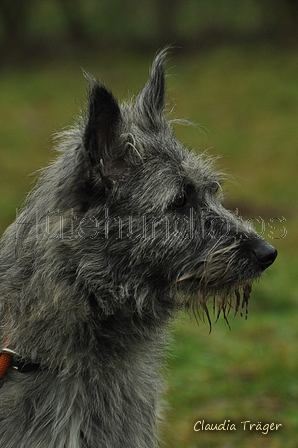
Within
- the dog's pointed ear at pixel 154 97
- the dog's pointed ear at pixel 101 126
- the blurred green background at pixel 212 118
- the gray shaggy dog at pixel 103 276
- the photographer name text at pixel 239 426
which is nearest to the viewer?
the dog's pointed ear at pixel 101 126

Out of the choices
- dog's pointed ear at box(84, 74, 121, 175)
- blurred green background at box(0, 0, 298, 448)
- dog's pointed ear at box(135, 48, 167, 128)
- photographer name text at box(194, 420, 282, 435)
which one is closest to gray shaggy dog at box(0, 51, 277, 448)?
dog's pointed ear at box(84, 74, 121, 175)

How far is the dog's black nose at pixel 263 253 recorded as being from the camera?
11.1 ft

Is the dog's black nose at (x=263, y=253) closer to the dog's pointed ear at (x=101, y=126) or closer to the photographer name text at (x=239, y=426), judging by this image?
the dog's pointed ear at (x=101, y=126)

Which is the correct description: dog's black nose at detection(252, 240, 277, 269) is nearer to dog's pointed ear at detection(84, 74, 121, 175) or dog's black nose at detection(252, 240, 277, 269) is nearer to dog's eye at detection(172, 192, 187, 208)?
dog's eye at detection(172, 192, 187, 208)

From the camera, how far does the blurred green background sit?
17.6 feet

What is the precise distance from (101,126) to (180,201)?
622 millimetres

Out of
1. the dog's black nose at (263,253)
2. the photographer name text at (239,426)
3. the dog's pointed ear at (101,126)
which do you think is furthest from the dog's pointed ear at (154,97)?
the photographer name text at (239,426)

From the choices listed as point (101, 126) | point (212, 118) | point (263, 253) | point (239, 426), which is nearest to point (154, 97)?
point (101, 126)

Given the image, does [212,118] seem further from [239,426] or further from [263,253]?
[263,253]

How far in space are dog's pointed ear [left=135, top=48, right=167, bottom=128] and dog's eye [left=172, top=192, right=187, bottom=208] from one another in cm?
52

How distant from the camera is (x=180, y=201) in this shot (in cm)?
346

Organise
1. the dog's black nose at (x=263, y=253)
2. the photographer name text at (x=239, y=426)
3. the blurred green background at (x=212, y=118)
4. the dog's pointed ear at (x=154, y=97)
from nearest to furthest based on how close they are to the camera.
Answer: the dog's black nose at (x=263, y=253) < the dog's pointed ear at (x=154, y=97) < the photographer name text at (x=239, y=426) < the blurred green background at (x=212, y=118)

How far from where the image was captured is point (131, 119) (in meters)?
3.66

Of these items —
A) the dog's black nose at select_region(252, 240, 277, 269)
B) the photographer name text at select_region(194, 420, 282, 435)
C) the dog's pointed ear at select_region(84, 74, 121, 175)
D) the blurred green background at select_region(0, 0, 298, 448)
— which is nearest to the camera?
the dog's pointed ear at select_region(84, 74, 121, 175)
